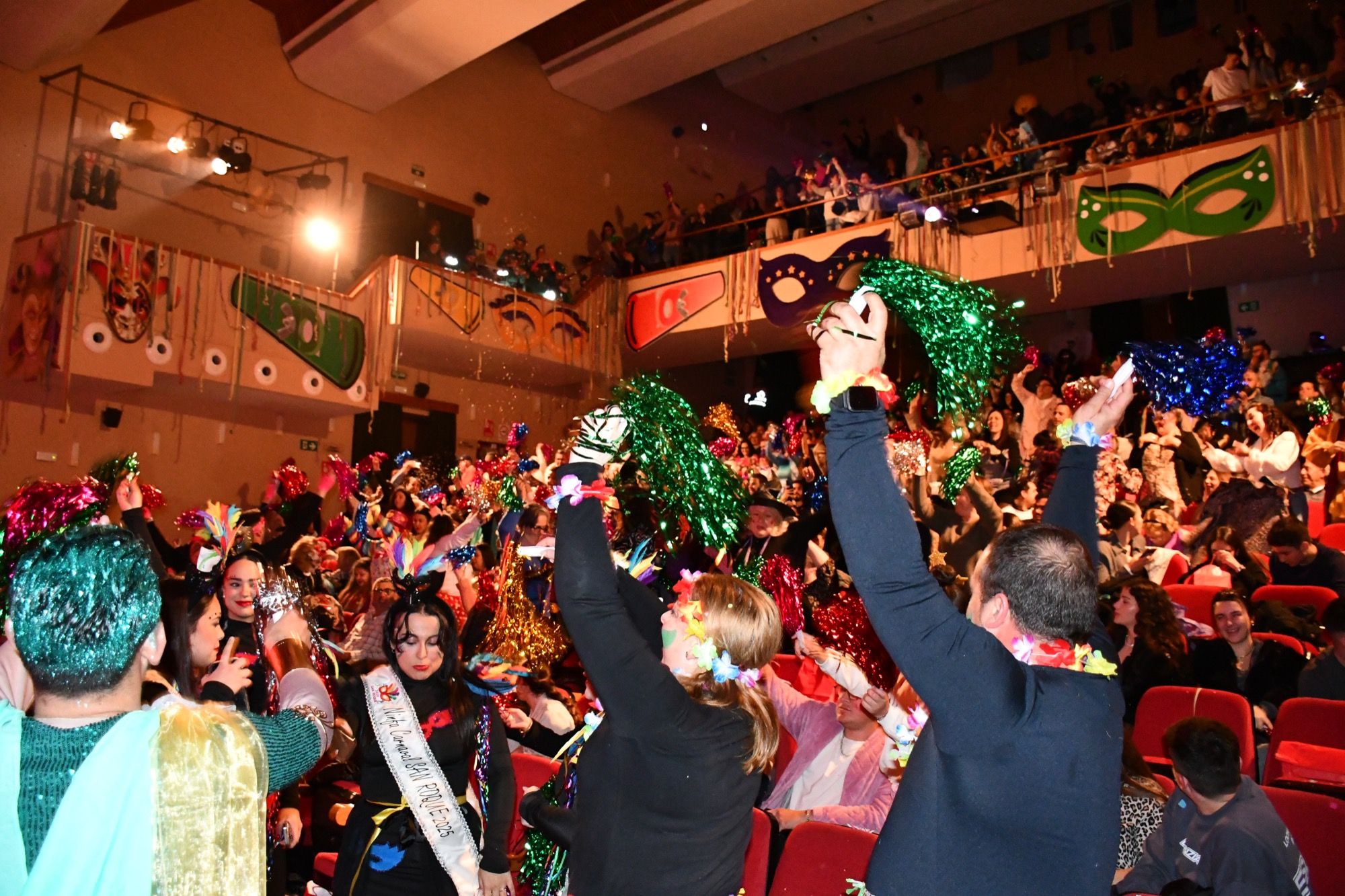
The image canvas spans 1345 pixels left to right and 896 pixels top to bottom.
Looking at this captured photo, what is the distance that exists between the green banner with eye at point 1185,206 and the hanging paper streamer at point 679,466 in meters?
9.49

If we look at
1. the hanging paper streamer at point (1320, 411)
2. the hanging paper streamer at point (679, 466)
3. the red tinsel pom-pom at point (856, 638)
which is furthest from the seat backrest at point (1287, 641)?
the hanging paper streamer at point (1320, 411)

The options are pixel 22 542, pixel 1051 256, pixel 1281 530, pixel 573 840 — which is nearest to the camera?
pixel 573 840

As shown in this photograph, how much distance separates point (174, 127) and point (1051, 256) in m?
10.4

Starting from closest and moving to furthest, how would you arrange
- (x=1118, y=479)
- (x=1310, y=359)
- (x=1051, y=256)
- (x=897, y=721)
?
(x=897, y=721)
(x=1118, y=479)
(x=1310, y=359)
(x=1051, y=256)

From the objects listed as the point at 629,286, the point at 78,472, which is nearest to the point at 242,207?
the point at 78,472

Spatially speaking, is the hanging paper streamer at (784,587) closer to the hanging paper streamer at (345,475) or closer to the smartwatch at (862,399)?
the smartwatch at (862,399)

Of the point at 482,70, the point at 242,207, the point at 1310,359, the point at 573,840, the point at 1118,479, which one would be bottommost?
the point at 573,840

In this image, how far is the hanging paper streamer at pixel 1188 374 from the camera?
2934 millimetres

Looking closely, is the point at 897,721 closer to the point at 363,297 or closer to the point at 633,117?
the point at 363,297

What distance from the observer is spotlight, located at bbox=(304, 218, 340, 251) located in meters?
13.5

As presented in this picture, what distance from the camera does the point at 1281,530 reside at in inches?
226

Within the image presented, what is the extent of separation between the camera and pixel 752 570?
12.5 feet

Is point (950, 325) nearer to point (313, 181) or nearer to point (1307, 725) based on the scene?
point (1307, 725)

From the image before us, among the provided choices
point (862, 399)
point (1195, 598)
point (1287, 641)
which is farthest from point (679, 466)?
point (1195, 598)
